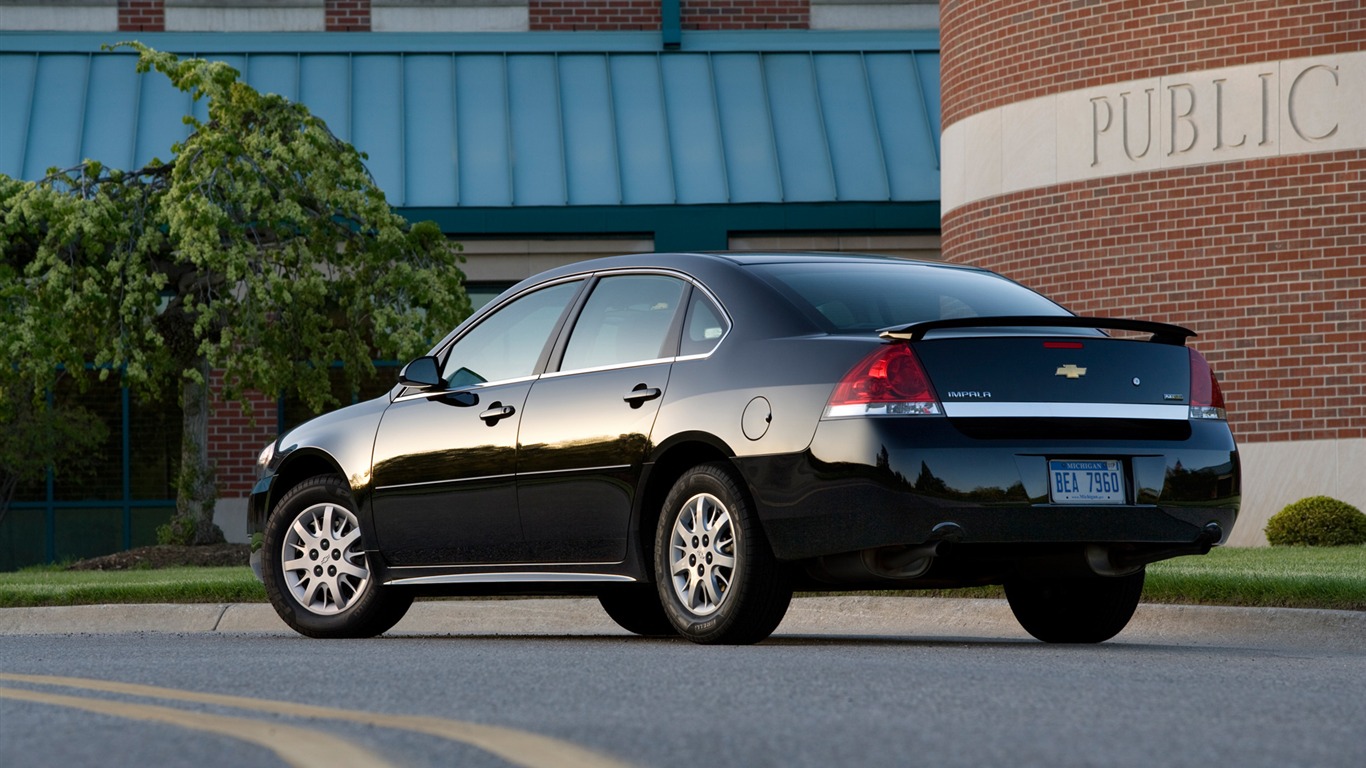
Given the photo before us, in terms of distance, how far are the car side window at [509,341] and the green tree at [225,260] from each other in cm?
801

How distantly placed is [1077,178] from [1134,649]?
1024 cm

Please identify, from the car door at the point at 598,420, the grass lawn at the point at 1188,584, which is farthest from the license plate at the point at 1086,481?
the grass lawn at the point at 1188,584

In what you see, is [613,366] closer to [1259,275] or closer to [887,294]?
[887,294]

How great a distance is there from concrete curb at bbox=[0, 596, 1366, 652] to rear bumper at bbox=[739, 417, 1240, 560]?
1723mm

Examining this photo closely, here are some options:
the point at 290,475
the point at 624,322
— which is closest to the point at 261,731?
the point at 624,322

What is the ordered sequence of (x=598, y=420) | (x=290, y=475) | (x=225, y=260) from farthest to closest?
(x=225, y=260)
(x=290, y=475)
(x=598, y=420)

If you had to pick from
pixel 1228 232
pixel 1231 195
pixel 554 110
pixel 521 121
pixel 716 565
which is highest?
pixel 554 110

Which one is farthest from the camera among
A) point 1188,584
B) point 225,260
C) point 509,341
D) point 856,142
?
point 856,142

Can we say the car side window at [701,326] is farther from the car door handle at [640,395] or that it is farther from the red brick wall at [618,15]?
the red brick wall at [618,15]

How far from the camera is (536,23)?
24.9 metres

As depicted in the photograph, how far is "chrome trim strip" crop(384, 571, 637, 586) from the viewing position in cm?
806

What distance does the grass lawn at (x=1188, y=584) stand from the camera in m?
9.72

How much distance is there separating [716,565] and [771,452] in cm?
56

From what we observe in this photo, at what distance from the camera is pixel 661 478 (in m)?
7.88
